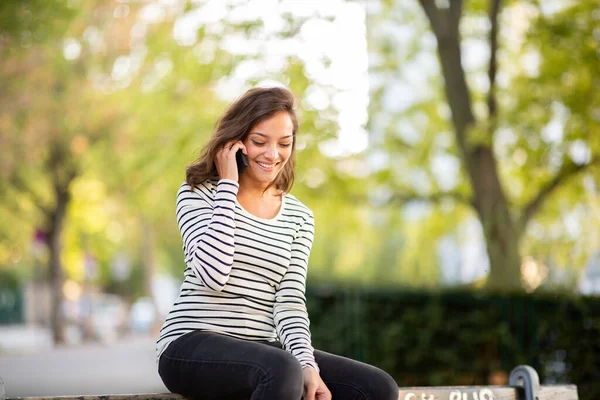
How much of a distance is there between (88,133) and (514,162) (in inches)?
527

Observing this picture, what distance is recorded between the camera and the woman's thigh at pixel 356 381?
2721 millimetres

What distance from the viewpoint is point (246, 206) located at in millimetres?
2967

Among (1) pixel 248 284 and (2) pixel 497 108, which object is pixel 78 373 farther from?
(1) pixel 248 284

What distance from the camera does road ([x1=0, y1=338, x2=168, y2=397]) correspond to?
11.9 m

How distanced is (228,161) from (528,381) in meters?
1.44

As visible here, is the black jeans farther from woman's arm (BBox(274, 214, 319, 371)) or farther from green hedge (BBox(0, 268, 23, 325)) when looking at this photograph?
green hedge (BBox(0, 268, 23, 325))

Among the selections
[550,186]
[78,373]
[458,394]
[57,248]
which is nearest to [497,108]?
[550,186]

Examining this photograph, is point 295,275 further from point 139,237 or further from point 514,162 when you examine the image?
point 139,237

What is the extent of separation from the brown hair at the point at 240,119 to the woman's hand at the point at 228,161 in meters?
0.03

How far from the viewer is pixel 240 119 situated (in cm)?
290

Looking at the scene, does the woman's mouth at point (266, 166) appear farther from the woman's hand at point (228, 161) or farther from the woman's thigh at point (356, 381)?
the woman's thigh at point (356, 381)

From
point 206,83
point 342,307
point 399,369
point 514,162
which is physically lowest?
point 399,369

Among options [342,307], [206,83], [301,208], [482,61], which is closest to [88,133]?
[206,83]

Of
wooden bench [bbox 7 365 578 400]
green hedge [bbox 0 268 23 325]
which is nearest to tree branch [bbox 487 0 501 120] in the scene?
wooden bench [bbox 7 365 578 400]
